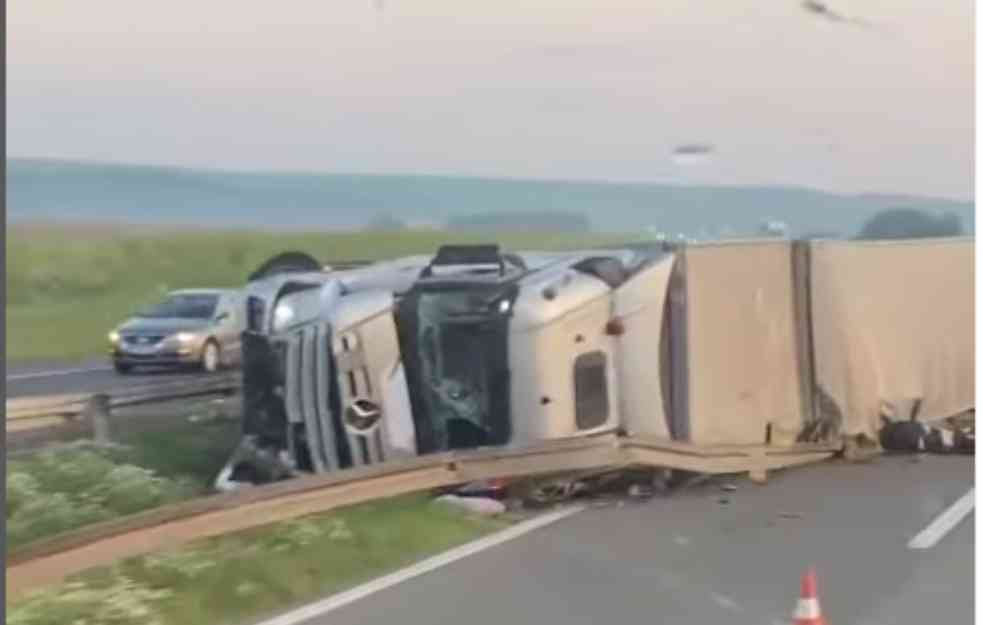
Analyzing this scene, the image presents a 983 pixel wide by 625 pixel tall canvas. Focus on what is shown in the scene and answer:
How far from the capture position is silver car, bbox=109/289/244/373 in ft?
8.32

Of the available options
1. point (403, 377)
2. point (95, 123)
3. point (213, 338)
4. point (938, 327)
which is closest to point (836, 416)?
point (938, 327)

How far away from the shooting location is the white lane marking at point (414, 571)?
8.60ft

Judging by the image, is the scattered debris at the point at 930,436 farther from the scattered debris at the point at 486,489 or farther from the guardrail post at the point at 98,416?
the guardrail post at the point at 98,416

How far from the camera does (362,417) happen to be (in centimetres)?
278

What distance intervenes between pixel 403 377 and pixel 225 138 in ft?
1.57

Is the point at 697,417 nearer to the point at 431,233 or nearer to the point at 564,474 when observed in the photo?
the point at 564,474

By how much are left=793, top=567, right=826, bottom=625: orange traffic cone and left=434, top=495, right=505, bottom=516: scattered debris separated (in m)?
0.45

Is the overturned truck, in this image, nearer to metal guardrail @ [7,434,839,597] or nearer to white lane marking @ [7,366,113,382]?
metal guardrail @ [7,434,839,597]

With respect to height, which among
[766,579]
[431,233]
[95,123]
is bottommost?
[766,579]

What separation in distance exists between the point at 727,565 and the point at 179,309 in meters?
0.88

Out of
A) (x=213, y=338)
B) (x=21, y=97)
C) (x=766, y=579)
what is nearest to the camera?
(x=21, y=97)

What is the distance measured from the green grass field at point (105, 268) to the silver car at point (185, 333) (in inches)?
0.7

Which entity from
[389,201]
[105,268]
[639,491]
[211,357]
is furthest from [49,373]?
[639,491]

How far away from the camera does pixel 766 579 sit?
280 centimetres
